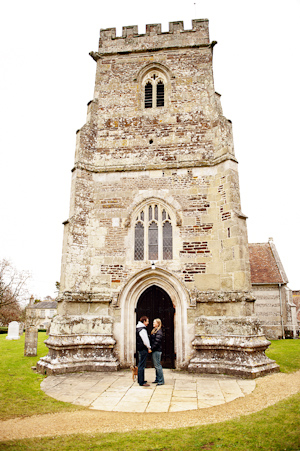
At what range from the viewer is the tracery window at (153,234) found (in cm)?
1138

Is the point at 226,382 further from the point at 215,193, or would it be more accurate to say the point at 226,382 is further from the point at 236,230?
the point at 215,193

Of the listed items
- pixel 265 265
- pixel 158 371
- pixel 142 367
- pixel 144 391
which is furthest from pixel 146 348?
pixel 265 265

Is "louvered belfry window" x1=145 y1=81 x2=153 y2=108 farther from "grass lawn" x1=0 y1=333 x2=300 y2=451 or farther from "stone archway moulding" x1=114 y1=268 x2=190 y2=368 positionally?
"grass lawn" x1=0 y1=333 x2=300 y2=451

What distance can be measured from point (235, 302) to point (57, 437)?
21.7 feet

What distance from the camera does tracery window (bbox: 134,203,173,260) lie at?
11.4m

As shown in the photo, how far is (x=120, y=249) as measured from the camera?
37.7 feet

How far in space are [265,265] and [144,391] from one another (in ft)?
A: 74.7

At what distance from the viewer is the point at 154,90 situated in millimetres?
13523

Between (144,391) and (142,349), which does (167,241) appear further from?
(144,391)

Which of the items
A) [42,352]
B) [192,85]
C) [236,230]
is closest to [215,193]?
[236,230]

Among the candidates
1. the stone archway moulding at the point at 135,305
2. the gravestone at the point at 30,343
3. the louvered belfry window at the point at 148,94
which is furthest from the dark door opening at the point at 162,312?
the louvered belfry window at the point at 148,94

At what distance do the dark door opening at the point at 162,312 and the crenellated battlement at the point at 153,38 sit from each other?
10.5 metres

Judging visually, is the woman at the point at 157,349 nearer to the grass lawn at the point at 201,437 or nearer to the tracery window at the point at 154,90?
the grass lawn at the point at 201,437

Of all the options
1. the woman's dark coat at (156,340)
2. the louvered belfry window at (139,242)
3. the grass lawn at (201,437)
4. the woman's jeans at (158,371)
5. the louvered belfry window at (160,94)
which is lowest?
the grass lawn at (201,437)
